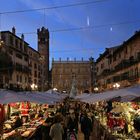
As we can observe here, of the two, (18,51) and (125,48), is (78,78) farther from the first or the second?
(125,48)

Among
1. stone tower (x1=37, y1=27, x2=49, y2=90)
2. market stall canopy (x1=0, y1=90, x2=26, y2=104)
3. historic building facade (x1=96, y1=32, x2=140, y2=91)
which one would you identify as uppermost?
stone tower (x1=37, y1=27, x2=49, y2=90)

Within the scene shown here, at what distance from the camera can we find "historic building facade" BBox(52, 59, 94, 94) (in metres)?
141

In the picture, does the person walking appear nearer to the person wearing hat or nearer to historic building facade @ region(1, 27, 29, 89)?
the person wearing hat

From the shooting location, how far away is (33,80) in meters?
95.6

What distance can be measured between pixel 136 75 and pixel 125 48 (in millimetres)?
10080

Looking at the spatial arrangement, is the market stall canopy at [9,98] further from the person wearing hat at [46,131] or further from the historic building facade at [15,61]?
the historic building facade at [15,61]

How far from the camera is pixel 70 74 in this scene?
477 feet

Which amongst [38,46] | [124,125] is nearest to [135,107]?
[124,125]

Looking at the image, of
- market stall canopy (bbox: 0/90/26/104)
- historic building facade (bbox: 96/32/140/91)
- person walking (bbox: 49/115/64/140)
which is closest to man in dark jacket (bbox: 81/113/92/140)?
market stall canopy (bbox: 0/90/26/104)

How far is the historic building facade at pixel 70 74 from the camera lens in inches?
5541

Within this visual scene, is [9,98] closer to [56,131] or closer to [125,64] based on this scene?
[56,131]

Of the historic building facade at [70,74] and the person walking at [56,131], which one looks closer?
the person walking at [56,131]

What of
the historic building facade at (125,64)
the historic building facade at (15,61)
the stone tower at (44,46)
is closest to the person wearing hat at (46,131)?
the historic building facade at (125,64)

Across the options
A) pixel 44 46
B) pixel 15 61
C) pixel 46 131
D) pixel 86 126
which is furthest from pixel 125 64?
pixel 44 46
